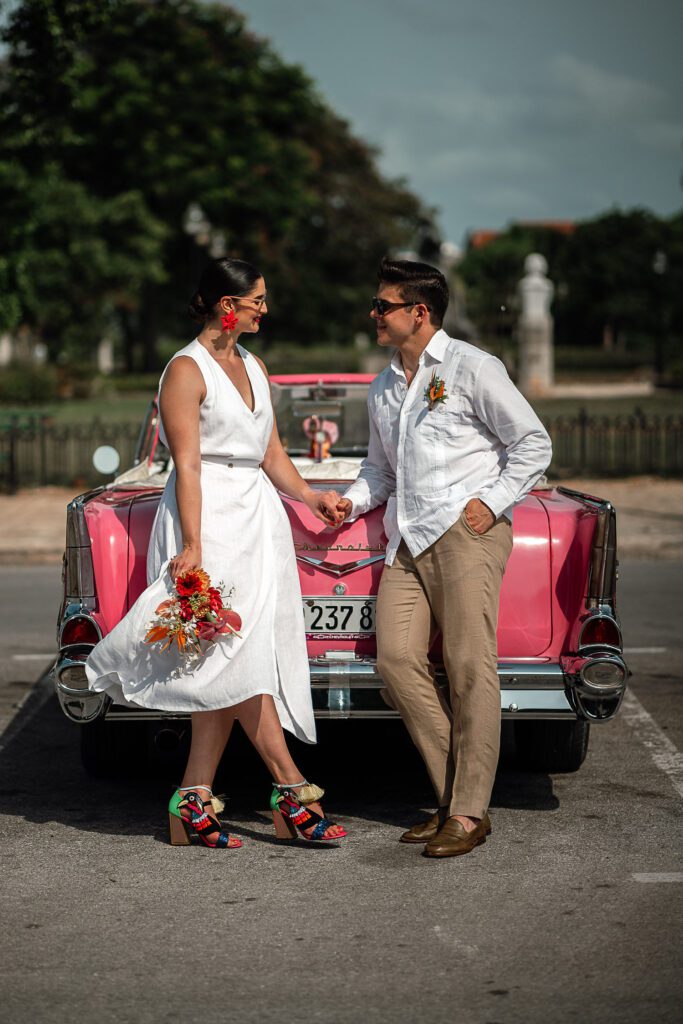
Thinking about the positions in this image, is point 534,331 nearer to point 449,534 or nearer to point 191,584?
point 449,534

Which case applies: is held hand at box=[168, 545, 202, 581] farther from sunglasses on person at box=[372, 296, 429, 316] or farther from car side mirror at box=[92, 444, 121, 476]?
car side mirror at box=[92, 444, 121, 476]

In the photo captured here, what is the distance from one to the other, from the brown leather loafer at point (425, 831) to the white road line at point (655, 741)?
3.89ft

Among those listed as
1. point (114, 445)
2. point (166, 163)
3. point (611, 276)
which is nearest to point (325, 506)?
point (114, 445)

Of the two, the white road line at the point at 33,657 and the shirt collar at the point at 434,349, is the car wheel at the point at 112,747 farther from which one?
the white road line at the point at 33,657

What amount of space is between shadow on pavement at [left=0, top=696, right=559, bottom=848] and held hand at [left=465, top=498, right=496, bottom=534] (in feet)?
4.00

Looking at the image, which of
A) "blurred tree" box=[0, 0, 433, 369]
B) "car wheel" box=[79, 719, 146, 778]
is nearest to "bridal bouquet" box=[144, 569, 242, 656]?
"car wheel" box=[79, 719, 146, 778]

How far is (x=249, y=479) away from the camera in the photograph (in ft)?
16.5

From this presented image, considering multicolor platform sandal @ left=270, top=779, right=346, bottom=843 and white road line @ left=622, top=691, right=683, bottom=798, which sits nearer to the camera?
multicolor platform sandal @ left=270, top=779, right=346, bottom=843

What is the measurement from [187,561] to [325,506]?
629mm

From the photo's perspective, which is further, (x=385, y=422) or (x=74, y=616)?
(x=74, y=616)

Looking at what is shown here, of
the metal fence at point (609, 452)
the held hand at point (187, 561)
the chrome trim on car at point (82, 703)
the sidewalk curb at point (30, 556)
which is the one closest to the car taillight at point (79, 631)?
the chrome trim on car at point (82, 703)

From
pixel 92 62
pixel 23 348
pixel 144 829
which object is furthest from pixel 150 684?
pixel 23 348

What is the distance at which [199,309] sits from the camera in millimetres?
5051

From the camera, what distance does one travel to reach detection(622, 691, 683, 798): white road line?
611cm
